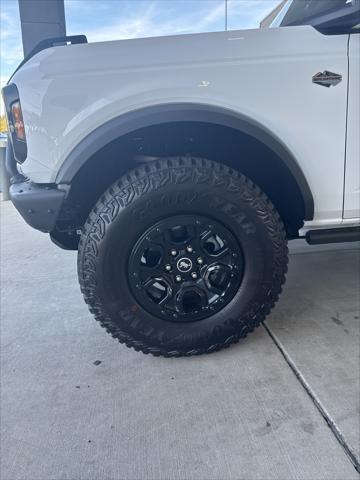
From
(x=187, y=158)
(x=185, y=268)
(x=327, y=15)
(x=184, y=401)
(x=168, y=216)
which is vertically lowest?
(x=184, y=401)

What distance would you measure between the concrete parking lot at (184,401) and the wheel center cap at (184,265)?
49 centimetres

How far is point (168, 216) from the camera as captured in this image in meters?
2.15

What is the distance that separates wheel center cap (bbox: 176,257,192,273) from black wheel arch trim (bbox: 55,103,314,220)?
0.68 metres

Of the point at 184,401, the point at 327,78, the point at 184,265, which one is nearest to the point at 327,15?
the point at 327,78

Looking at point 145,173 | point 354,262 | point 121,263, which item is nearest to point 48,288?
point 121,263

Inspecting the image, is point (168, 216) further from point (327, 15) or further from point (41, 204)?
point (327, 15)

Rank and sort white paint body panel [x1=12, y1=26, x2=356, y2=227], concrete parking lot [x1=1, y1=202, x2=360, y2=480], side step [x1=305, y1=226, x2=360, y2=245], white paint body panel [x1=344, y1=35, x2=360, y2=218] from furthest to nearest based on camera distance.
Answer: side step [x1=305, y1=226, x2=360, y2=245]
white paint body panel [x1=344, y1=35, x2=360, y2=218]
white paint body panel [x1=12, y1=26, x2=356, y2=227]
concrete parking lot [x1=1, y1=202, x2=360, y2=480]

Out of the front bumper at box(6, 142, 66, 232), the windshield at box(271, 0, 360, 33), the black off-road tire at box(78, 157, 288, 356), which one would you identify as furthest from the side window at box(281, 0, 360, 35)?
the front bumper at box(6, 142, 66, 232)

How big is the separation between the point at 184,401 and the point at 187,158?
3.80 feet

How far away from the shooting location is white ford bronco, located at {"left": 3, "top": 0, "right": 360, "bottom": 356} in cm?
204

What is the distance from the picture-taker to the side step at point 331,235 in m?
2.40

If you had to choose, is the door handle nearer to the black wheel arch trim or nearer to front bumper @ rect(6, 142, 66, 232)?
the black wheel arch trim

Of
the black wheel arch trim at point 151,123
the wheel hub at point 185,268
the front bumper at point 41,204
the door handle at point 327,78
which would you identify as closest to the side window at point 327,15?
the door handle at point 327,78

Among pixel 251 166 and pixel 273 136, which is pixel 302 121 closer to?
pixel 273 136
